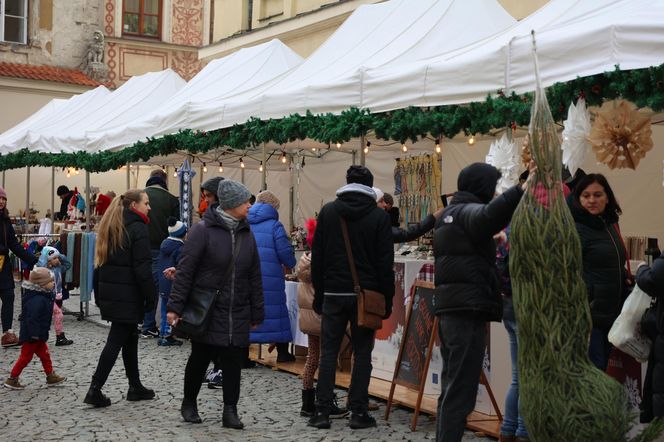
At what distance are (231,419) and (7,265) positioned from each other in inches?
181

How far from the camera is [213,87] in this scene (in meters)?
12.5

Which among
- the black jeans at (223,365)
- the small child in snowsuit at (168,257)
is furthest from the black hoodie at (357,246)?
Result: the small child in snowsuit at (168,257)

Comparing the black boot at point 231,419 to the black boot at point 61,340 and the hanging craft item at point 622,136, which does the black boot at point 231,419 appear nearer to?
the hanging craft item at point 622,136

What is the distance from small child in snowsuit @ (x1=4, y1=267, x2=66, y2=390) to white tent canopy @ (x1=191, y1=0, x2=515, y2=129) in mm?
2889

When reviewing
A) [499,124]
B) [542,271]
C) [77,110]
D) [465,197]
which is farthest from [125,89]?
[542,271]

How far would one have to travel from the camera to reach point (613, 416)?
3.63 m

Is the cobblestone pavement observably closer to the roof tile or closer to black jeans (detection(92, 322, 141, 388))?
black jeans (detection(92, 322, 141, 388))

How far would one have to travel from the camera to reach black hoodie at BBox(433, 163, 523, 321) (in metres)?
5.23

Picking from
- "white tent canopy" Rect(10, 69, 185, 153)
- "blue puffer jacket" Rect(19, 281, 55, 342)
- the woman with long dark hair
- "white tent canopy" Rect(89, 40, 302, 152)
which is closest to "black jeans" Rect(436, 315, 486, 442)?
"blue puffer jacket" Rect(19, 281, 55, 342)

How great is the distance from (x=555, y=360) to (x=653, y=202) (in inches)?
250

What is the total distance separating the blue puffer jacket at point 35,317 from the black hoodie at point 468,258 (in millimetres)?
4121

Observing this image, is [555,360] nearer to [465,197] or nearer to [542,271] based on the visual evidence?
[542,271]

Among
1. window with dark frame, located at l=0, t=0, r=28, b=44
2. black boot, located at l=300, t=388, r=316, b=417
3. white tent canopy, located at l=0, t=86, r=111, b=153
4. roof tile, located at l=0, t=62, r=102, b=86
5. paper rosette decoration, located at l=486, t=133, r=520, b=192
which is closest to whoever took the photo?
paper rosette decoration, located at l=486, t=133, r=520, b=192

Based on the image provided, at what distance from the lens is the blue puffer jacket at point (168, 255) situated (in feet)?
34.4
